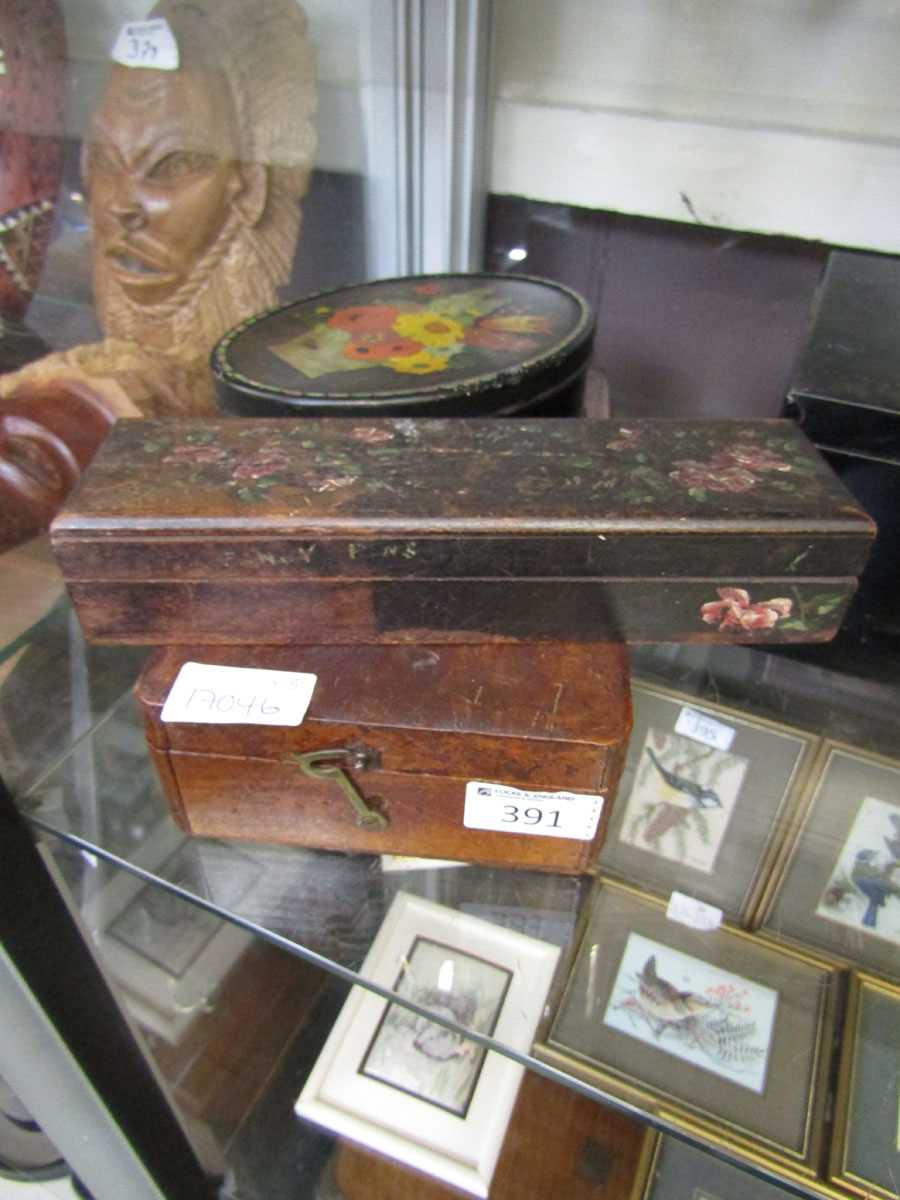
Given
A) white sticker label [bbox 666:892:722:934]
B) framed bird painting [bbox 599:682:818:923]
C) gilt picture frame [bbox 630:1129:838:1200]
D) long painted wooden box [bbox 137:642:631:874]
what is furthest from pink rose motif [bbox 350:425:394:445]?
gilt picture frame [bbox 630:1129:838:1200]

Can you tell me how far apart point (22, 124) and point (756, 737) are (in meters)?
0.77

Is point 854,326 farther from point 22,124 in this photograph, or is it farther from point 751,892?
point 22,124

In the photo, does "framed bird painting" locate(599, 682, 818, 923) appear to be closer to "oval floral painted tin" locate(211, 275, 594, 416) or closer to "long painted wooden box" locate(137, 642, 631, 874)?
"long painted wooden box" locate(137, 642, 631, 874)

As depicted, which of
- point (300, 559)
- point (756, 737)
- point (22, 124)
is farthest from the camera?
point (22, 124)

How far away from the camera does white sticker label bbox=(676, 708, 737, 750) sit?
1.96ft

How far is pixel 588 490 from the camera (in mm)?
479

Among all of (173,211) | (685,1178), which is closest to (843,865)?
(685,1178)

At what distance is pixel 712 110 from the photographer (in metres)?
0.66

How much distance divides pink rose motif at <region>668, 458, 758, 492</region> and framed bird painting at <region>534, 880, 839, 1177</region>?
0.86 ft

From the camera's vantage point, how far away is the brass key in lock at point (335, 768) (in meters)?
0.48

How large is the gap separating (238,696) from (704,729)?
12.6 inches

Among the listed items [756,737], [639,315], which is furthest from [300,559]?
[639,315]

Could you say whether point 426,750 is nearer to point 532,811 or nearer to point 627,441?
point 532,811

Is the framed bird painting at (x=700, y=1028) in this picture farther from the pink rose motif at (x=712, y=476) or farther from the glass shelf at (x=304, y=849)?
the pink rose motif at (x=712, y=476)
